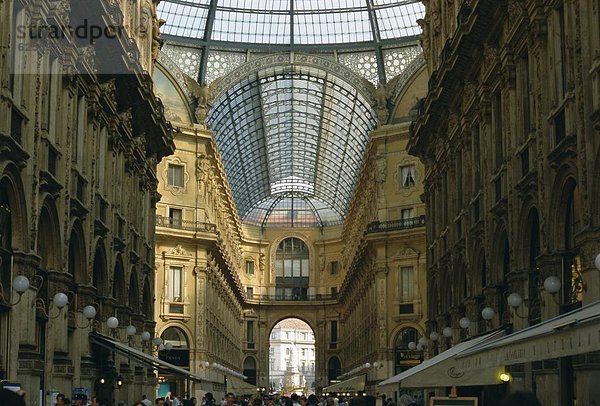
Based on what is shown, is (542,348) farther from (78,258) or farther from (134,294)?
(134,294)

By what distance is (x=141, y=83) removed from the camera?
42.5m

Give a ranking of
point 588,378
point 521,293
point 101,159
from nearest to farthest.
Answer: point 588,378 → point 521,293 → point 101,159

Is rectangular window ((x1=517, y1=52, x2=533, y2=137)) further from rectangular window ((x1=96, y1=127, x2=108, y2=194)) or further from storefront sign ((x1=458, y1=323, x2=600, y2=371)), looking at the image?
rectangular window ((x1=96, y1=127, x2=108, y2=194))

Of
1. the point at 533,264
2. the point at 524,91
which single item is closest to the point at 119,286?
the point at 533,264

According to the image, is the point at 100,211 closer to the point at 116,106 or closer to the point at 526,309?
the point at 116,106

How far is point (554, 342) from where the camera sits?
46.4 feet

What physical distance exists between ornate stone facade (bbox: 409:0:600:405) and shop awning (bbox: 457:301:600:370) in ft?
16.4

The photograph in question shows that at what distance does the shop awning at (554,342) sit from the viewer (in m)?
12.8

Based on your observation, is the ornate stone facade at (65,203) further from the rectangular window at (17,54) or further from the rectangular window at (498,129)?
the rectangular window at (498,129)

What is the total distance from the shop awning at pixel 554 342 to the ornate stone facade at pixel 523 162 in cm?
500

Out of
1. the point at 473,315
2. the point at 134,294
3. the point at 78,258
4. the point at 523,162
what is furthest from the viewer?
the point at 134,294

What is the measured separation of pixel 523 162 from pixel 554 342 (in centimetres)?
1587

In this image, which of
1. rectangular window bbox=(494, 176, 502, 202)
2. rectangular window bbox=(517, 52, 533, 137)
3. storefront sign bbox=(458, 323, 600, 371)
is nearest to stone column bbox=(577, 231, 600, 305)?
storefront sign bbox=(458, 323, 600, 371)

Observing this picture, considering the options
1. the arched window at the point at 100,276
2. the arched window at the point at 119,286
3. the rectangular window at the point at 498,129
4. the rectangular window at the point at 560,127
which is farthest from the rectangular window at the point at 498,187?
the arched window at the point at 119,286
